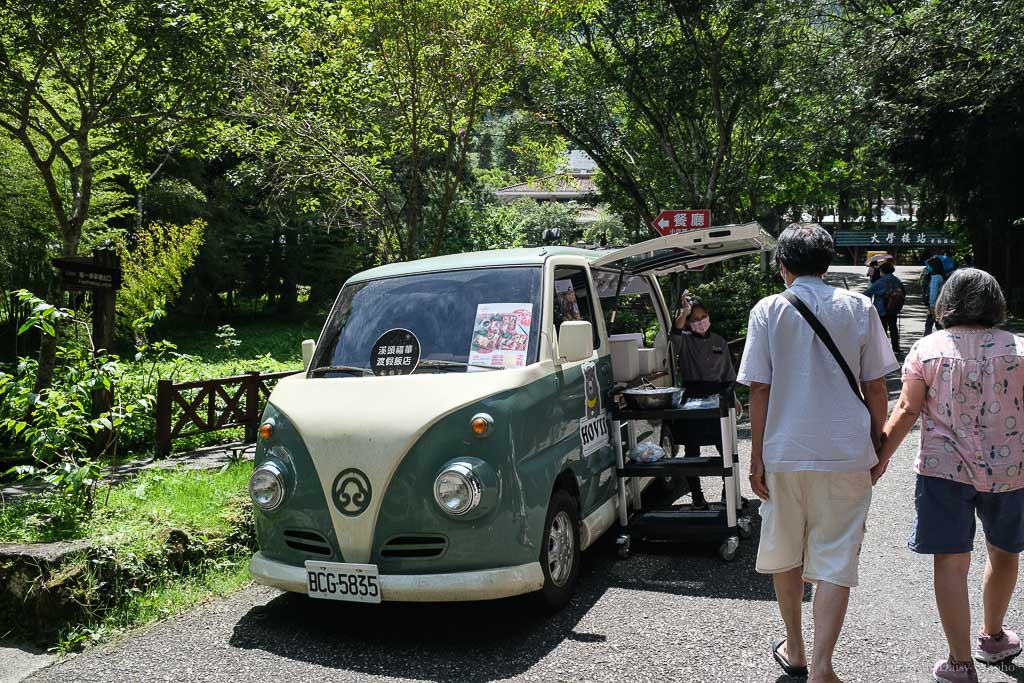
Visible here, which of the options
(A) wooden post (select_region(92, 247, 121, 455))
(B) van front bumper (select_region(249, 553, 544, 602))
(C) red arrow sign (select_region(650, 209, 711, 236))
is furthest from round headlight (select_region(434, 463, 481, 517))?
(C) red arrow sign (select_region(650, 209, 711, 236))

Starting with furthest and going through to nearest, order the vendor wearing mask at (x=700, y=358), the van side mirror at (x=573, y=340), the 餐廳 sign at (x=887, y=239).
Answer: the 餐廳 sign at (x=887, y=239) < the vendor wearing mask at (x=700, y=358) < the van side mirror at (x=573, y=340)

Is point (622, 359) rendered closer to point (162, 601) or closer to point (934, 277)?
point (162, 601)

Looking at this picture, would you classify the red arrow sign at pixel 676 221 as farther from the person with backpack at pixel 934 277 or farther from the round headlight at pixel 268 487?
the round headlight at pixel 268 487

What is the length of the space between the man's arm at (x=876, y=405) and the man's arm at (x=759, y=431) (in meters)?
0.42

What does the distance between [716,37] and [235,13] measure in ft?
37.5

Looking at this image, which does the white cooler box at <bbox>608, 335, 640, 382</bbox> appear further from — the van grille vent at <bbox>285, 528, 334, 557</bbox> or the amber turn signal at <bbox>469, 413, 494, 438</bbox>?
the van grille vent at <bbox>285, 528, 334, 557</bbox>

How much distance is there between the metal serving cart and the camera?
6.10 m

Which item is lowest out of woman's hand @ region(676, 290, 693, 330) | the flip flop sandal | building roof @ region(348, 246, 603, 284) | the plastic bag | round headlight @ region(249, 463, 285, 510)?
the flip flop sandal

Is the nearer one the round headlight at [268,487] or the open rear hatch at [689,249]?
the round headlight at [268,487]

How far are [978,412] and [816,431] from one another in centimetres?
77

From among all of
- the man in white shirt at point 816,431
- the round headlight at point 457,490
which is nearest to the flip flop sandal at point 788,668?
the man in white shirt at point 816,431

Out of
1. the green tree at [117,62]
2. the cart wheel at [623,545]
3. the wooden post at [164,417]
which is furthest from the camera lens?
the green tree at [117,62]

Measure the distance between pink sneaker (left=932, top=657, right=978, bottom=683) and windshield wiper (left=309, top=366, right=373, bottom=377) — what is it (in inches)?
136

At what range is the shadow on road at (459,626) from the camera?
466cm
